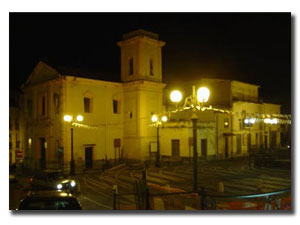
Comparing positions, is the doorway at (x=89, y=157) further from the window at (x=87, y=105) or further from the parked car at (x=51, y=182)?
the parked car at (x=51, y=182)

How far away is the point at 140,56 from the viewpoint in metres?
31.4

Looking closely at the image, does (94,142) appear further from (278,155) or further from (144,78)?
(278,155)

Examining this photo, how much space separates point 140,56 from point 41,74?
10.4m

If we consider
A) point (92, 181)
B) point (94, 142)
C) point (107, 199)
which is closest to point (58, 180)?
point (107, 199)

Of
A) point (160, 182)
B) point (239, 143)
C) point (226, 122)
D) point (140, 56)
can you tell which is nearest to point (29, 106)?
point (140, 56)

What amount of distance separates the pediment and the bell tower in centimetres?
731

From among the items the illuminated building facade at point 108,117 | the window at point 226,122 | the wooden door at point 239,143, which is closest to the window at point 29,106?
the illuminated building facade at point 108,117

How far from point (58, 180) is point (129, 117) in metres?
16.3

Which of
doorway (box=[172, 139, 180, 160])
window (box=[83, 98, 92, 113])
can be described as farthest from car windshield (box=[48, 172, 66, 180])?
doorway (box=[172, 139, 180, 160])

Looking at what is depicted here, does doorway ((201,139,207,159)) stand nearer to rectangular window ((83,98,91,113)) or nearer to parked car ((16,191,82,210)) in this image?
rectangular window ((83,98,91,113))

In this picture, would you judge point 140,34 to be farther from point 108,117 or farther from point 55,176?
point 55,176

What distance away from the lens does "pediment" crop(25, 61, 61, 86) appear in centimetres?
2953

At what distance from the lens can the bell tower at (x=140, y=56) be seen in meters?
31.4

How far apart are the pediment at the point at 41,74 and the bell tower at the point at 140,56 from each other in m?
7.31
